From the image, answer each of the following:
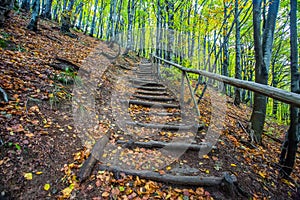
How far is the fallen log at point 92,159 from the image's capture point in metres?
2.13

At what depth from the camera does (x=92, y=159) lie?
237cm

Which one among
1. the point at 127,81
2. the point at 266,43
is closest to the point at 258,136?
the point at 266,43

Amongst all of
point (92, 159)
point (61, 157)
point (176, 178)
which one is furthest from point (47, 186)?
point (176, 178)

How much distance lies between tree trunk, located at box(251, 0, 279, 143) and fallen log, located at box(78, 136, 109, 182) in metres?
3.70

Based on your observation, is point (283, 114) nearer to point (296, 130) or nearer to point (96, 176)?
point (296, 130)

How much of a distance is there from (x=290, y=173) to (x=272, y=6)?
3.95m

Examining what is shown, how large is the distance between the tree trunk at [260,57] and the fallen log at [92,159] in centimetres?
370

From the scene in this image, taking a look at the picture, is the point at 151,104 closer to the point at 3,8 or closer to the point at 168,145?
the point at 168,145

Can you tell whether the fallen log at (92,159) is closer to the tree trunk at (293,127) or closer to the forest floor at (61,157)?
the forest floor at (61,157)

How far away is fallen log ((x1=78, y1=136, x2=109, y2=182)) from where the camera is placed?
2.13 metres

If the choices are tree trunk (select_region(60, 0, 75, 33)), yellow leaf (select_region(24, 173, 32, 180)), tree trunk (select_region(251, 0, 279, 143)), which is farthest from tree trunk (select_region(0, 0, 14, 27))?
tree trunk (select_region(251, 0, 279, 143))

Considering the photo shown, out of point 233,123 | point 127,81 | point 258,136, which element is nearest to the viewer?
point 258,136

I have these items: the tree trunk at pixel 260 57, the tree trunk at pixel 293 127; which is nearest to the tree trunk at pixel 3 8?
the tree trunk at pixel 260 57

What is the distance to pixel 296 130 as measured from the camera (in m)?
2.89
